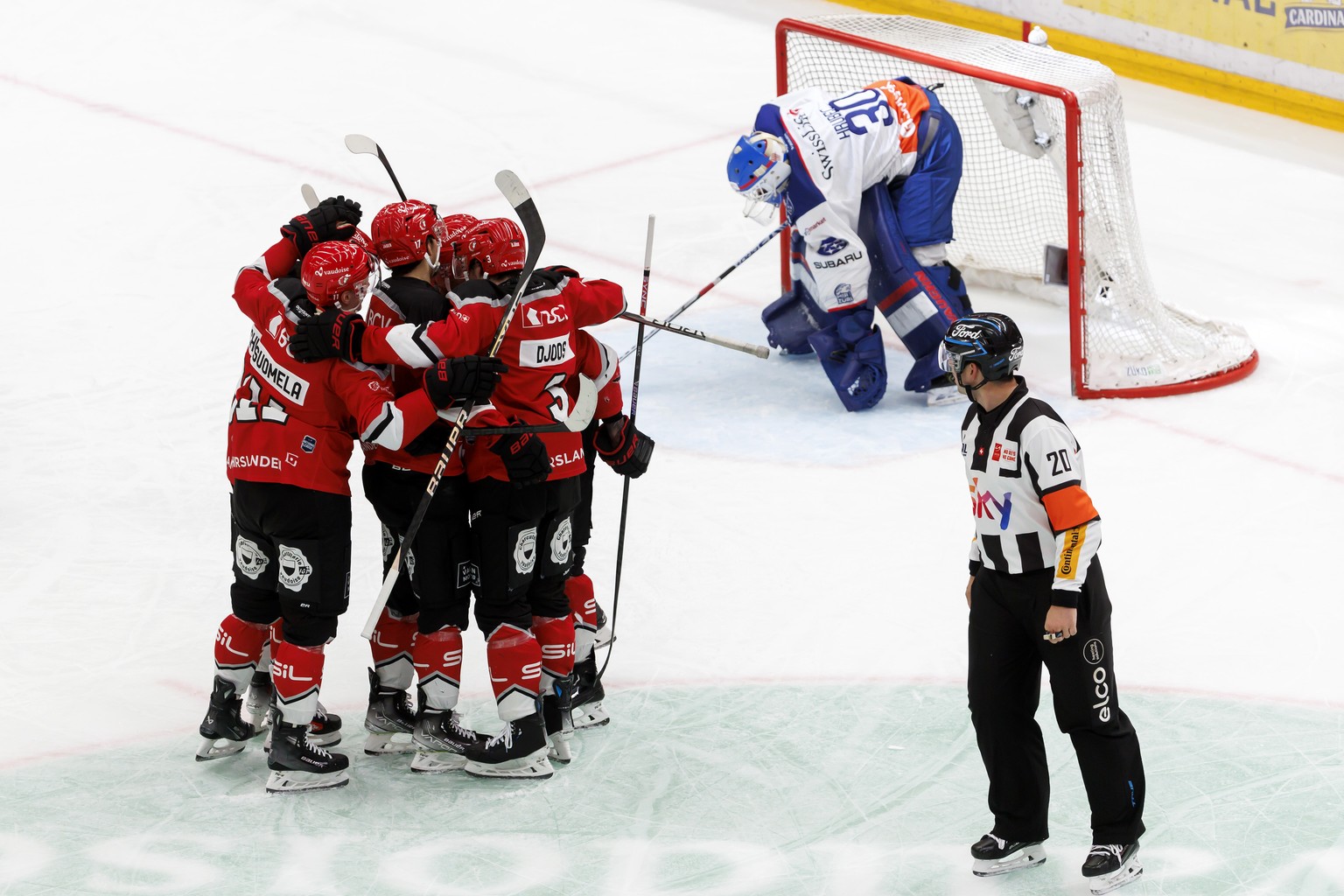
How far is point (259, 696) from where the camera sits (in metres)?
4.71

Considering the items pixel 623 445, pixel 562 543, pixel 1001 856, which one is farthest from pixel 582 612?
pixel 1001 856

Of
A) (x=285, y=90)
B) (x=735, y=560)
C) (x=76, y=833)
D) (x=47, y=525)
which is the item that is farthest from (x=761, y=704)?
(x=285, y=90)

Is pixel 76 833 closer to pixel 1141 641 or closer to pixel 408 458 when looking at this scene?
pixel 408 458

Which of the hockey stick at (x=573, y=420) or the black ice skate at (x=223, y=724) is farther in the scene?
the black ice skate at (x=223, y=724)

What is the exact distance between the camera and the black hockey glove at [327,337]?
4180mm

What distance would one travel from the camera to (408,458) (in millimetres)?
4395

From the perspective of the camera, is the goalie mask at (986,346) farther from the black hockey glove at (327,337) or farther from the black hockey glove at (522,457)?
the black hockey glove at (327,337)

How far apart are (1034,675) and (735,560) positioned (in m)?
1.85

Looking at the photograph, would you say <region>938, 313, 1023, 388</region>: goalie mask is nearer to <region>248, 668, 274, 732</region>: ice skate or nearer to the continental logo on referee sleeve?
the continental logo on referee sleeve

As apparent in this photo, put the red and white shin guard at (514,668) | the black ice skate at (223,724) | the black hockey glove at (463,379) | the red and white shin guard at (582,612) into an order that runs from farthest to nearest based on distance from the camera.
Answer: the red and white shin guard at (582,612) < the black ice skate at (223,724) < the red and white shin guard at (514,668) < the black hockey glove at (463,379)

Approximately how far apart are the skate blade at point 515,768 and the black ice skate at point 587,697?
0.91 ft

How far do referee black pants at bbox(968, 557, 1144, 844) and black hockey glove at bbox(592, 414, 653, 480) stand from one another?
100cm

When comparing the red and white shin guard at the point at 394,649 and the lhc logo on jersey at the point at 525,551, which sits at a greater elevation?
the lhc logo on jersey at the point at 525,551

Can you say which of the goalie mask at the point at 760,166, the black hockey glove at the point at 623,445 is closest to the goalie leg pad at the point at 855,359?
the goalie mask at the point at 760,166
